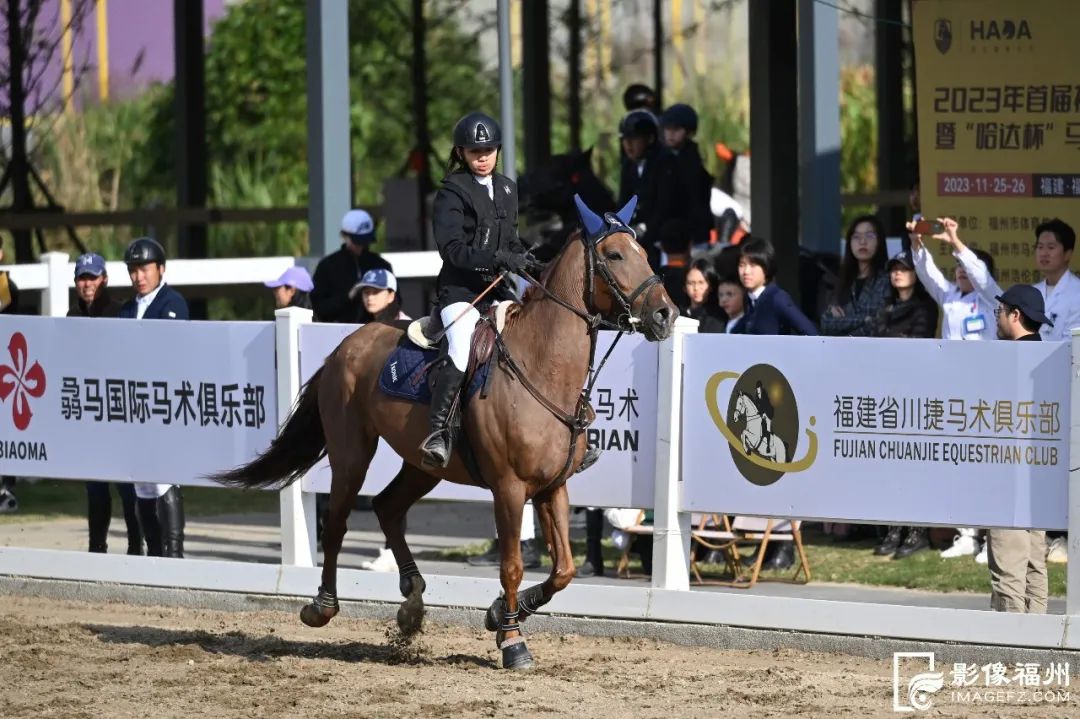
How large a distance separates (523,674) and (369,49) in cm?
1966

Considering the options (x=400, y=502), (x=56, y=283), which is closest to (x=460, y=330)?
(x=400, y=502)

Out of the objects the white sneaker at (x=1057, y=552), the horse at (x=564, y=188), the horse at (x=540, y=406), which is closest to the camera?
the horse at (x=540, y=406)

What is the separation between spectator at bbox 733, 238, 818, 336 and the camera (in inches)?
452

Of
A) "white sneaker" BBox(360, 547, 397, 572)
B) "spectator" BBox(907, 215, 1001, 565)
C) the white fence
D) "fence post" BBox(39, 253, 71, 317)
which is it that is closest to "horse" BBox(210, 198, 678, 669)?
the white fence

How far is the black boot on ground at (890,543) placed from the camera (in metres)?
12.2

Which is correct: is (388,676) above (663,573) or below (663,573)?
below

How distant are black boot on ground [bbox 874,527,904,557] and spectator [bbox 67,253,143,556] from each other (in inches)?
182

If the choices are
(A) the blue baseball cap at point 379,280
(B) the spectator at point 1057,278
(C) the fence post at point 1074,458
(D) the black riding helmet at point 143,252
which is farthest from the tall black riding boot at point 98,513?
(C) the fence post at point 1074,458

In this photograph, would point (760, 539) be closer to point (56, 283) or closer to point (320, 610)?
point (320, 610)

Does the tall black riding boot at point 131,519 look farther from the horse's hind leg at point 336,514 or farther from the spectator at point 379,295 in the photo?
the horse's hind leg at point 336,514

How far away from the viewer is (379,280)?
40.1 feet

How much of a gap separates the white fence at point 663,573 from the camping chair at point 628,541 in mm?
954

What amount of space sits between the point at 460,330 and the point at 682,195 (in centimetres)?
458

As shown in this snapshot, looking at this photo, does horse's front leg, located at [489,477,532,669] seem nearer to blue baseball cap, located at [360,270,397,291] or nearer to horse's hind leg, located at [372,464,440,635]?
horse's hind leg, located at [372,464,440,635]
